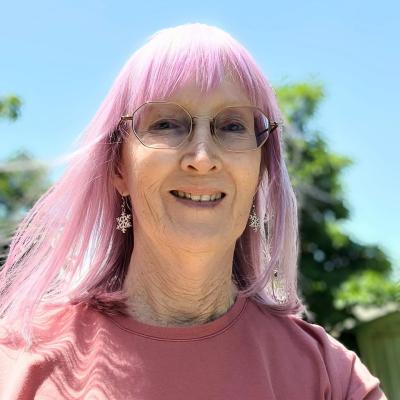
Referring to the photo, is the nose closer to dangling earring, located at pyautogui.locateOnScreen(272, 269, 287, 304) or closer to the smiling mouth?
the smiling mouth

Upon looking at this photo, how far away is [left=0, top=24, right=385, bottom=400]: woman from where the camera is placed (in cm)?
182

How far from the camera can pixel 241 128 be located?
1941 millimetres

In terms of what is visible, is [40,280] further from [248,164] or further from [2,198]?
[2,198]

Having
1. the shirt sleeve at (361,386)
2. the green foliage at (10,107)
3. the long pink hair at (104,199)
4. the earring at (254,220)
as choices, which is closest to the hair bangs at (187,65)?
the long pink hair at (104,199)

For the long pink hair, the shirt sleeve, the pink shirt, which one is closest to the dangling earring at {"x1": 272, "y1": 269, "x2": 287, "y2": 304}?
the long pink hair

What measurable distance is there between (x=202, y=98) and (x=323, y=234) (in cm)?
1271

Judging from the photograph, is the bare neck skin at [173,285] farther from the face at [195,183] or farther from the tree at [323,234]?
the tree at [323,234]

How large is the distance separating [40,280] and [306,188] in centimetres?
1116

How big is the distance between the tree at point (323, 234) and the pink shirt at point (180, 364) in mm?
11119

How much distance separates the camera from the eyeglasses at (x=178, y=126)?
6.12 ft

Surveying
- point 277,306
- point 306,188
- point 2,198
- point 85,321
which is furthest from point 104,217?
point 306,188

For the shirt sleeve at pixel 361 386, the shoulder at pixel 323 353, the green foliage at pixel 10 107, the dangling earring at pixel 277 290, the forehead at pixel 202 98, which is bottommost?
the green foliage at pixel 10 107

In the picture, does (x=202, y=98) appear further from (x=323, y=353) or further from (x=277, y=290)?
(x=323, y=353)

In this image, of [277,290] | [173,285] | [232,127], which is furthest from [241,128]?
[277,290]
